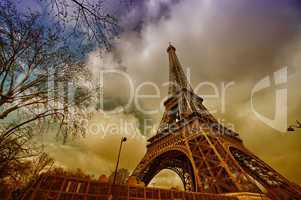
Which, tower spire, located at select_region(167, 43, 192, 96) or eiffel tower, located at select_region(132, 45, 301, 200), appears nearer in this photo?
eiffel tower, located at select_region(132, 45, 301, 200)

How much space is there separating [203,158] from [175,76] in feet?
82.7

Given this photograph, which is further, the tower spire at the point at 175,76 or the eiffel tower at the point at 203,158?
the tower spire at the point at 175,76

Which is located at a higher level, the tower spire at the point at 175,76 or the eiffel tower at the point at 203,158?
the tower spire at the point at 175,76

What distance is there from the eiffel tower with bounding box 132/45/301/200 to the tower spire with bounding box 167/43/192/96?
28 centimetres

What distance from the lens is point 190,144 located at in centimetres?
2312

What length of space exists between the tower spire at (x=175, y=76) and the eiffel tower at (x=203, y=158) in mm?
275

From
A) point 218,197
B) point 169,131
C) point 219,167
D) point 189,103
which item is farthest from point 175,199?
point 189,103

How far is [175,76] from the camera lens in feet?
134

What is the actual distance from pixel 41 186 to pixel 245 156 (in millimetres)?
24974

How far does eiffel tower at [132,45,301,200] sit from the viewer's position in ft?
52.9

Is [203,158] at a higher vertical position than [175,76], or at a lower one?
lower

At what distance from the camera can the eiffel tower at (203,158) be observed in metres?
16.1

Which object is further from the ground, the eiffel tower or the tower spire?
the tower spire

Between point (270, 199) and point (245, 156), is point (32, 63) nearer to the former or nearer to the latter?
point (270, 199)
